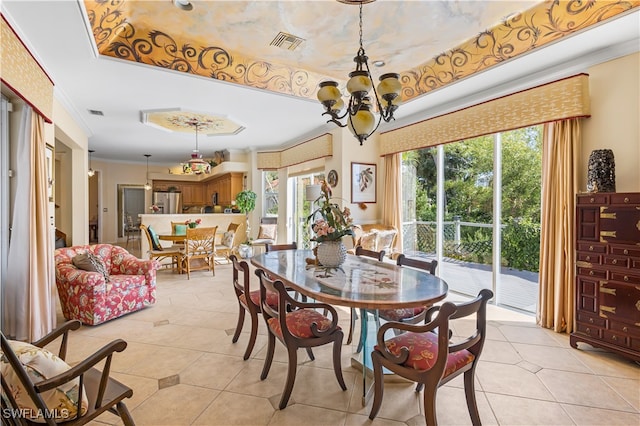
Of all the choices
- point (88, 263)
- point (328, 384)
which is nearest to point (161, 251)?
point (88, 263)

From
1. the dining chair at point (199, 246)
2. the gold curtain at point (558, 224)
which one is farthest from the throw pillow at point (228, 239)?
the gold curtain at point (558, 224)

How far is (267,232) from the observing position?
7391mm

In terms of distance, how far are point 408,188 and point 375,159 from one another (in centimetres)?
82

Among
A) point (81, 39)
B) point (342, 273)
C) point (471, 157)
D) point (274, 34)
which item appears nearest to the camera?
point (342, 273)

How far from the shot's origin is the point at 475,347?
1.82 m

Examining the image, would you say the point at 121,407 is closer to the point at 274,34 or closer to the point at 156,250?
the point at 274,34

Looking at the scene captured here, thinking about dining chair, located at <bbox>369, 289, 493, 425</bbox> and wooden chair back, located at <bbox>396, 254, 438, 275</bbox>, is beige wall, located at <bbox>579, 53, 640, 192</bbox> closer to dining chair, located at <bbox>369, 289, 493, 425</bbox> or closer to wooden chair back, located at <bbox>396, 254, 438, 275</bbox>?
wooden chair back, located at <bbox>396, 254, 438, 275</bbox>

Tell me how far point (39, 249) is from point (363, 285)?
3053 mm

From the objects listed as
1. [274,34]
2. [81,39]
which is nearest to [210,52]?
[274,34]

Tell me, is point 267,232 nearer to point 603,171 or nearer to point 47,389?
point 603,171

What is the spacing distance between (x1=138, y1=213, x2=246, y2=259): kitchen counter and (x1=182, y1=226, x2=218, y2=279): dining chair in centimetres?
151

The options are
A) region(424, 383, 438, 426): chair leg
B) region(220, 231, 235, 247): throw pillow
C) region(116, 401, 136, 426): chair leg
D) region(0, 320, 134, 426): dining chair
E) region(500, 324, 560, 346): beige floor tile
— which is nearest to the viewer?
region(0, 320, 134, 426): dining chair

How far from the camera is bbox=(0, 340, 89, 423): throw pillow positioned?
1.28 meters

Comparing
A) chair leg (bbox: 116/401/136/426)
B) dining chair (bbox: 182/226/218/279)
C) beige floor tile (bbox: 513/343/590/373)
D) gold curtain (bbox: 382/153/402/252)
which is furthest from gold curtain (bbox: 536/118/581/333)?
dining chair (bbox: 182/226/218/279)
